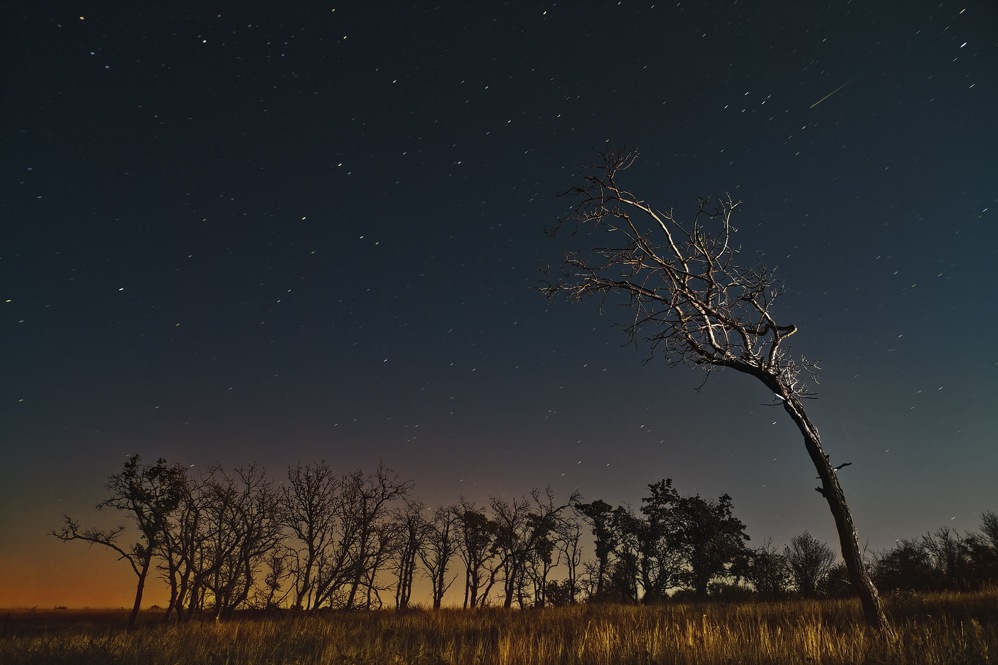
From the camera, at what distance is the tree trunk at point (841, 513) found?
912 cm

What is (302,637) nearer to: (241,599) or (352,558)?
(241,599)

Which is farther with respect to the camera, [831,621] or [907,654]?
[831,621]

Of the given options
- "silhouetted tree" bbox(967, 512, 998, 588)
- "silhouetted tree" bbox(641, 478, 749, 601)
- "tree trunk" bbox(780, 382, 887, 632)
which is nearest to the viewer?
"tree trunk" bbox(780, 382, 887, 632)

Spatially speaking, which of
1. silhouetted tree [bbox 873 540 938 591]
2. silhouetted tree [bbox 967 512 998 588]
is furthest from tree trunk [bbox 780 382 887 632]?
silhouetted tree [bbox 873 540 938 591]

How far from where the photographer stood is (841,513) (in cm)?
996

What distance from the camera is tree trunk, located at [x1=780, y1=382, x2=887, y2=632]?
9125 millimetres

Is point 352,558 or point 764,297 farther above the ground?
point 764,297

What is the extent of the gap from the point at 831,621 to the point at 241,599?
32.6 metres

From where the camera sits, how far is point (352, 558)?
38656mm

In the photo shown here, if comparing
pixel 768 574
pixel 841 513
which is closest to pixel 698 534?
pixel 768 574

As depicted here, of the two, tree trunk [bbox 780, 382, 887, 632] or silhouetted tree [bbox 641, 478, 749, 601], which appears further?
silhouetted tree [bbox 641, 478, 749, 601]

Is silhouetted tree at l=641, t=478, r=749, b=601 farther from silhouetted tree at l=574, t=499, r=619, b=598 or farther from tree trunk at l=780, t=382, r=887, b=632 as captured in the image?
tree trunk at l=780, t=382, r=887, b=632

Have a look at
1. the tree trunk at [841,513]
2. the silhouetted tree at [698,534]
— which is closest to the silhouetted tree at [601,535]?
the silhouetted tree at [698,534]

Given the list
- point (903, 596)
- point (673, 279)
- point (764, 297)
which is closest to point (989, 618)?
point (903, 596)
